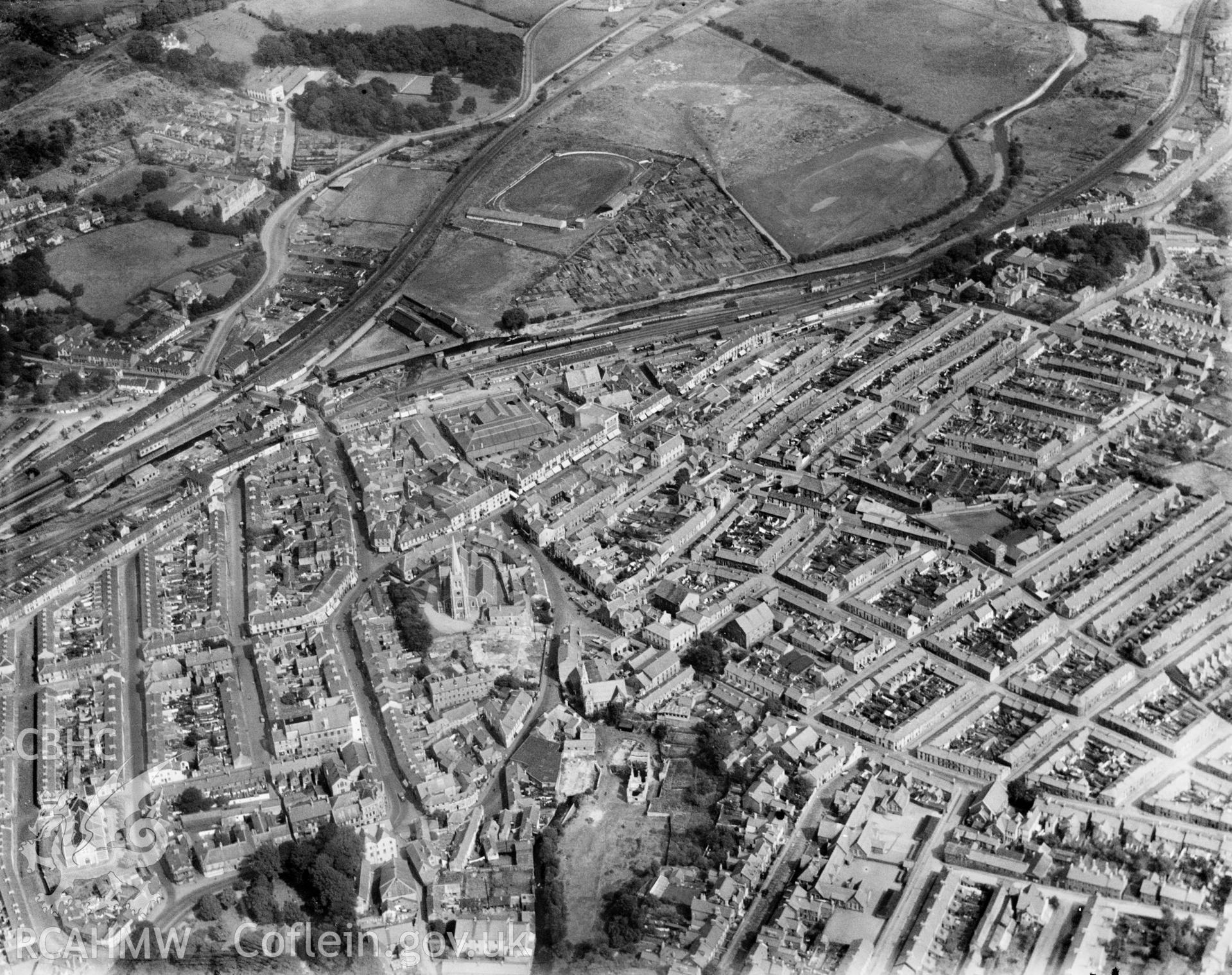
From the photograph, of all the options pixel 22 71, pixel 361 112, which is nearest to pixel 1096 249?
pixel 361 112

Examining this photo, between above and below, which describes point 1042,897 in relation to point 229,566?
above

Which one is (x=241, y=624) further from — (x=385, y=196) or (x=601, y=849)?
(x=385, y=196)

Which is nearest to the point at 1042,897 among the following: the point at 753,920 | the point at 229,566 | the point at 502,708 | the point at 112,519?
the point at 753,920

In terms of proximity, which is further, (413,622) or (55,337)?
(55,337)

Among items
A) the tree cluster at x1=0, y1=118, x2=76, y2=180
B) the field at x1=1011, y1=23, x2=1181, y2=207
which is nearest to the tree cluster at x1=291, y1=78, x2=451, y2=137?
the tree cluster at x1=0, y1=118, x2=76, y2=180

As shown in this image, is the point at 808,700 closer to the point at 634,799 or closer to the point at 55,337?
the point at 634,799

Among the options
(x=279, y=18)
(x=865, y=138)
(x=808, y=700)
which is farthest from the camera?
(x=279, y=18)

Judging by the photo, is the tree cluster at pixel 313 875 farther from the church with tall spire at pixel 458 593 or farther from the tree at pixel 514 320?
the tree at pixel 514 320
